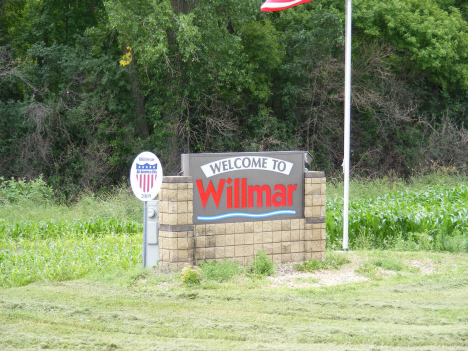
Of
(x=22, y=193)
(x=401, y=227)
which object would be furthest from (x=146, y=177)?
(x=22, y=193)

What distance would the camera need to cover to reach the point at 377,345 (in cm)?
528

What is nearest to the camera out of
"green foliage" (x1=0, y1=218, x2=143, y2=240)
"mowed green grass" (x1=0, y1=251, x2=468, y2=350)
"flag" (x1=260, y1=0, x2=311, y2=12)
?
"mowed green grass" (x1=0, y1=251, x2=468, y2=350)

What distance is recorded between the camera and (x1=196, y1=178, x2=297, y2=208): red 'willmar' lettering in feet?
27.9

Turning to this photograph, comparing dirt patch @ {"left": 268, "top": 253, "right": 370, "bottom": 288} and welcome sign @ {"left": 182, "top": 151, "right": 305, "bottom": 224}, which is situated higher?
welcome sign @ {"left": 182, "top": 151, "right": 305, "bottom": 224}

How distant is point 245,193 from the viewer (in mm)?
8727

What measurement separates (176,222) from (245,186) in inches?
51.1

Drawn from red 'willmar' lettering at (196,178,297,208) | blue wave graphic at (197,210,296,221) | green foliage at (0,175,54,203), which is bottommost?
green foliage at (0,175,54,203)

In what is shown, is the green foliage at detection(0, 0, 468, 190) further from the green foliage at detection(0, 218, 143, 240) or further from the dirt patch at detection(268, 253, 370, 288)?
the dirt patch at detection(268, 253, 370, 288)

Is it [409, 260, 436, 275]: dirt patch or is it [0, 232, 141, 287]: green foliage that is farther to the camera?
[409, 260, 436, 275]: dirt patch

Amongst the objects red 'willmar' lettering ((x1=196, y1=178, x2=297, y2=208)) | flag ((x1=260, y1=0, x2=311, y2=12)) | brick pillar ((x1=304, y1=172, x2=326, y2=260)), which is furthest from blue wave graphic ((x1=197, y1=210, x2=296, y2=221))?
flag ((x1=260, y1=0, x2=311, y2=12))

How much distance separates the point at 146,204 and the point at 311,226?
2701mm

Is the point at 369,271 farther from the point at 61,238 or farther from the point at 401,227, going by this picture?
the point at 61,238

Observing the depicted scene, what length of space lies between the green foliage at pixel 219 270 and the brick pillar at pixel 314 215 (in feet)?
4.59

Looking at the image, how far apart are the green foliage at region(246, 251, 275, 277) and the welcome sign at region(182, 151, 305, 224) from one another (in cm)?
63
